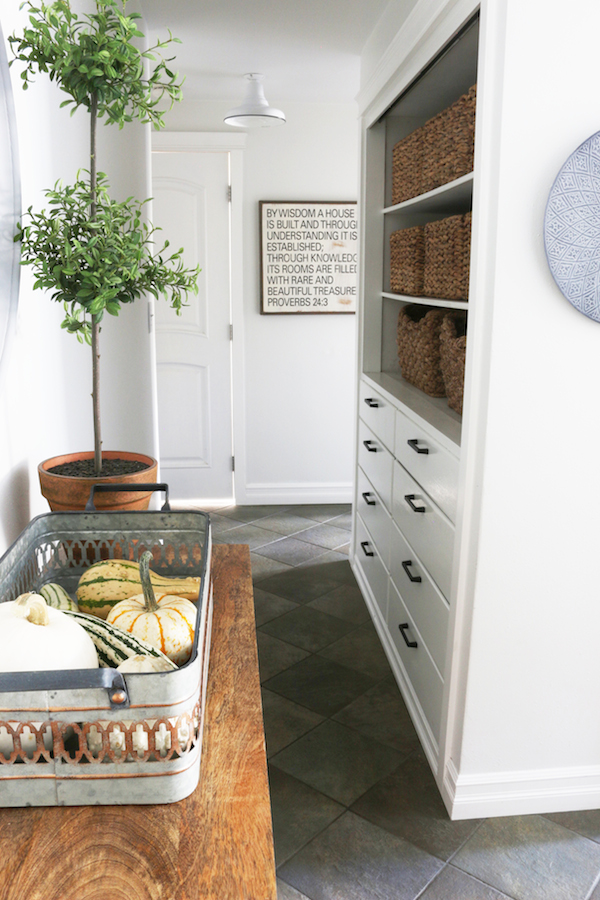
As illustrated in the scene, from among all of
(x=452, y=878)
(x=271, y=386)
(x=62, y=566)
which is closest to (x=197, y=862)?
(x=62, y=566)

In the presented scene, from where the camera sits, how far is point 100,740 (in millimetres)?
756

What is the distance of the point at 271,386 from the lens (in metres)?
4.60

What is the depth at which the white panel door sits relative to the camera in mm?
4359

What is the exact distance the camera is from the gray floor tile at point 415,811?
1846 millimetres

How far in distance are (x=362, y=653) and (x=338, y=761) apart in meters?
0.67

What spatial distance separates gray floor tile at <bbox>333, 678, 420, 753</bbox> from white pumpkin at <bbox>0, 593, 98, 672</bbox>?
5.47 feet

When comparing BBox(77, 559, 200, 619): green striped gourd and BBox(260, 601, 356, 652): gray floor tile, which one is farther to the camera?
BBox(260, 601, 356, 652): gray floor tile

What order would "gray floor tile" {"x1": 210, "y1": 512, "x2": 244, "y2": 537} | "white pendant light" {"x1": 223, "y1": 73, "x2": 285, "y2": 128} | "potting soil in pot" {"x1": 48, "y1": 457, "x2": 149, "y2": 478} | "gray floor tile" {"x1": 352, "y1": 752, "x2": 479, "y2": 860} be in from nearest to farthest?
"potting soil in pot" {"x1": 48, "y1": 457, "x2": 149, "y2": 478}, "gray floor tile" {"x1": 352, "y1": 752, "x2": 479, "y2": 860}, "white pendant light" {"x1": 223, "y1": 73, "x2": 285, "y2": 128}, "gray floor tile" {"x1": 210, "y1": 512, "x2": 244, "y2": 537}

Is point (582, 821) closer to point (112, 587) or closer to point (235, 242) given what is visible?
point (112, 587)

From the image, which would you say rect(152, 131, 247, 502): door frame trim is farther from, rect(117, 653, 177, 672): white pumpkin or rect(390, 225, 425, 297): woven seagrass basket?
rect(117, 653, 177, 672): white pumpkin

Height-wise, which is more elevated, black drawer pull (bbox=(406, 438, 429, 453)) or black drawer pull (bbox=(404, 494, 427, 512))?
black drawer pull (bbox=(406, 438, 429, 453))

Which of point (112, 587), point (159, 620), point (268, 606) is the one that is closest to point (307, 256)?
point (268, 606)

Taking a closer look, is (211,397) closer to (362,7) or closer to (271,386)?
(271,386)

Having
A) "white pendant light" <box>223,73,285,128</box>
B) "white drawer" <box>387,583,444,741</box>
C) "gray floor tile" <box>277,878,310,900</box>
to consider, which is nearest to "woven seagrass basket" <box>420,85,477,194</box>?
"white pendant light" <box>223,73,285,128</box>
